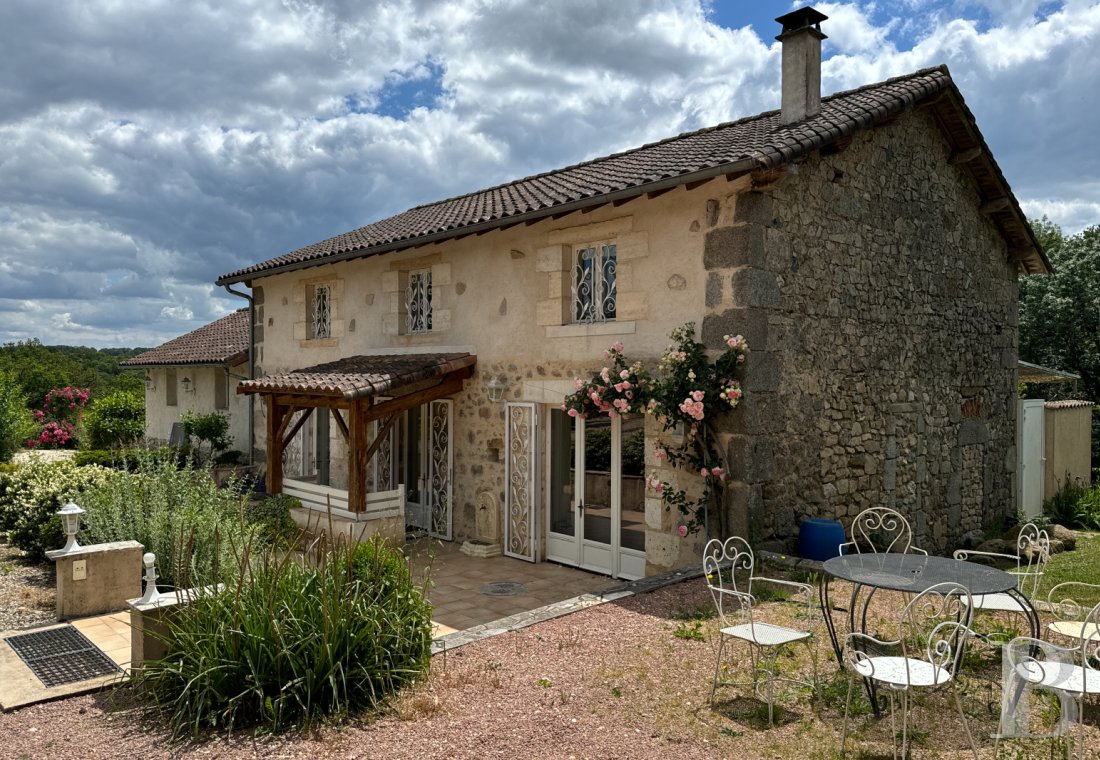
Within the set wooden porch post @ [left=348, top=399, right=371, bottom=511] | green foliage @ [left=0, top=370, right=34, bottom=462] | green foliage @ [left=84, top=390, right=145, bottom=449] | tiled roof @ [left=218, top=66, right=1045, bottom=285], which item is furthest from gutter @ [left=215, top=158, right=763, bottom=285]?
green foliage @ [left=0, top=370, right=34, bottom=462]

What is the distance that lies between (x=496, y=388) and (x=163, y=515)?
12.8ft

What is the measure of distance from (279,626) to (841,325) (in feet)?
21.3

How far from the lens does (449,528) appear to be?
1030cm

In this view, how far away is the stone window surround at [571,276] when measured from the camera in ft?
26.3

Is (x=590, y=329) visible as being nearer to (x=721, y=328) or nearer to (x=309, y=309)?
(x=721, y=328)

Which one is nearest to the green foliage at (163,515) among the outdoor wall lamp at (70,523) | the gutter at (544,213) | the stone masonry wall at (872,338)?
the outdoor wall lamp at (70,523)

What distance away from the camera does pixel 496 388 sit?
9461mm

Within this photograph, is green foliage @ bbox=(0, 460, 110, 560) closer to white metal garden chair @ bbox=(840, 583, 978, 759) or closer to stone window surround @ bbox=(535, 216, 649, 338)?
stone window surround @ bbox=(535, 216, 649, 338)

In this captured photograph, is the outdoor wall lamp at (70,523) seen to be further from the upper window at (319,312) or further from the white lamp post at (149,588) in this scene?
the upper window at (319,312)

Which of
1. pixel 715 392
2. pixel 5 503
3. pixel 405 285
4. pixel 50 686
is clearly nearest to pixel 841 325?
pixel 715 392

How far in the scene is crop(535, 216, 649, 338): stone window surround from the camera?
802cm

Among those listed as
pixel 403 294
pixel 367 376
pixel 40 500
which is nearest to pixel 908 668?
pixel 367 376

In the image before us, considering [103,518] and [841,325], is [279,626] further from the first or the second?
[841,325]

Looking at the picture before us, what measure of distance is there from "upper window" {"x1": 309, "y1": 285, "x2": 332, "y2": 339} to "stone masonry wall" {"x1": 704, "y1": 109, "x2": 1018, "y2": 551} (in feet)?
Result: 24.7
